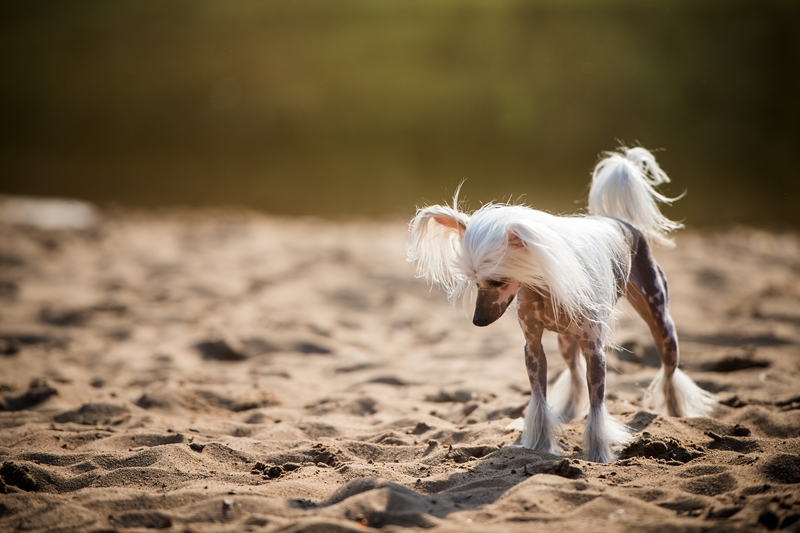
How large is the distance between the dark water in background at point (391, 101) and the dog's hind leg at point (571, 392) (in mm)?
7203

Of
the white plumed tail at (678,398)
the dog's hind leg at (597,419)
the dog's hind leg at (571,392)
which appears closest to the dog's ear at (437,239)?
the dog's hind leg at (597,419)

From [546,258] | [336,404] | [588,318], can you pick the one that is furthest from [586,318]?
[336,404]

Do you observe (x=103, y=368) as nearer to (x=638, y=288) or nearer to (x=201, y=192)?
(x=638, y=288)

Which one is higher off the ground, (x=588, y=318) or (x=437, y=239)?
(x=437, y=239)

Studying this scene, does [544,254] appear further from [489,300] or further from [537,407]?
[537,407]

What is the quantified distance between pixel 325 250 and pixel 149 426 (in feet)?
16.3

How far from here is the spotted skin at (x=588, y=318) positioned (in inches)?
108

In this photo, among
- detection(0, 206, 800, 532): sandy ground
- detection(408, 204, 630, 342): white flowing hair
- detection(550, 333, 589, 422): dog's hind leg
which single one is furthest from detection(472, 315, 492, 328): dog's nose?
detection(550, 333, 589, 422): dog's hind leg

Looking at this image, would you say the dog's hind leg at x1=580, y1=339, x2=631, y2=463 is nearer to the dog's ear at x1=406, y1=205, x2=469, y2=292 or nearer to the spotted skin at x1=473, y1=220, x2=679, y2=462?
the spotted skin at x1=473, y1=220, x2=679, y2=462

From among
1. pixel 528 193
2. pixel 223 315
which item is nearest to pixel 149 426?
pixel 223 315

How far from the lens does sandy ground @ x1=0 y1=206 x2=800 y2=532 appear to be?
7.88 ft

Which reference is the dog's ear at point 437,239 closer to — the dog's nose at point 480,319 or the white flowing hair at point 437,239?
the white flowing hair at point 437,239

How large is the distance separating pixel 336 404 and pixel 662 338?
191 centimetres

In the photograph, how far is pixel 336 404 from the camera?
3932 millimetres
